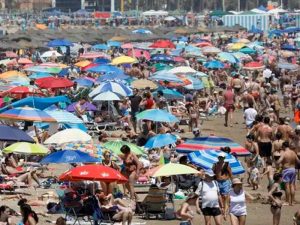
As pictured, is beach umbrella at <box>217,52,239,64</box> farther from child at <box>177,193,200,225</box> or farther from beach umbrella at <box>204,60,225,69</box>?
child at <box>177,193,200,225</box>

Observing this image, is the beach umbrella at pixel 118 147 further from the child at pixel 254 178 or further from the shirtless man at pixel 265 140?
the shirtless man at pixel 265 140

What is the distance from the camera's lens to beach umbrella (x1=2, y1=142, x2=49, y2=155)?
1788cm

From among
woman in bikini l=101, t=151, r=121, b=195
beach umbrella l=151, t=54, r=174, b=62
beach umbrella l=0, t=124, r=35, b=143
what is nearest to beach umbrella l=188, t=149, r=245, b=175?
woman in bikini l=101, t=151, r=121, b=195

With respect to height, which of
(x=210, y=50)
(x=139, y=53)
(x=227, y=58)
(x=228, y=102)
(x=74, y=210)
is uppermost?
(x=74, y=210)

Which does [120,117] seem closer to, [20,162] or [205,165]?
[20,162]

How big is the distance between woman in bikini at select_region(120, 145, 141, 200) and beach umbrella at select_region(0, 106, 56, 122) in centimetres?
365

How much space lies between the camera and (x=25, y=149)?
1791 cm

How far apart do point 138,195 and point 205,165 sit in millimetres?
1664

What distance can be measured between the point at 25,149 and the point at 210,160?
338 cm

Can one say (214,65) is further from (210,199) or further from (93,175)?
(210,199)

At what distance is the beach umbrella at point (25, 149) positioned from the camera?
17.9 metres

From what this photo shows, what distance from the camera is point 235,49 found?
4988 centimetres

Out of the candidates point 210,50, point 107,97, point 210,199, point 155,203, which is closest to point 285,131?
point 155,203

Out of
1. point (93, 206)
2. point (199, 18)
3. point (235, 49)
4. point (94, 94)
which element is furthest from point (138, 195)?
point (199, 18)
